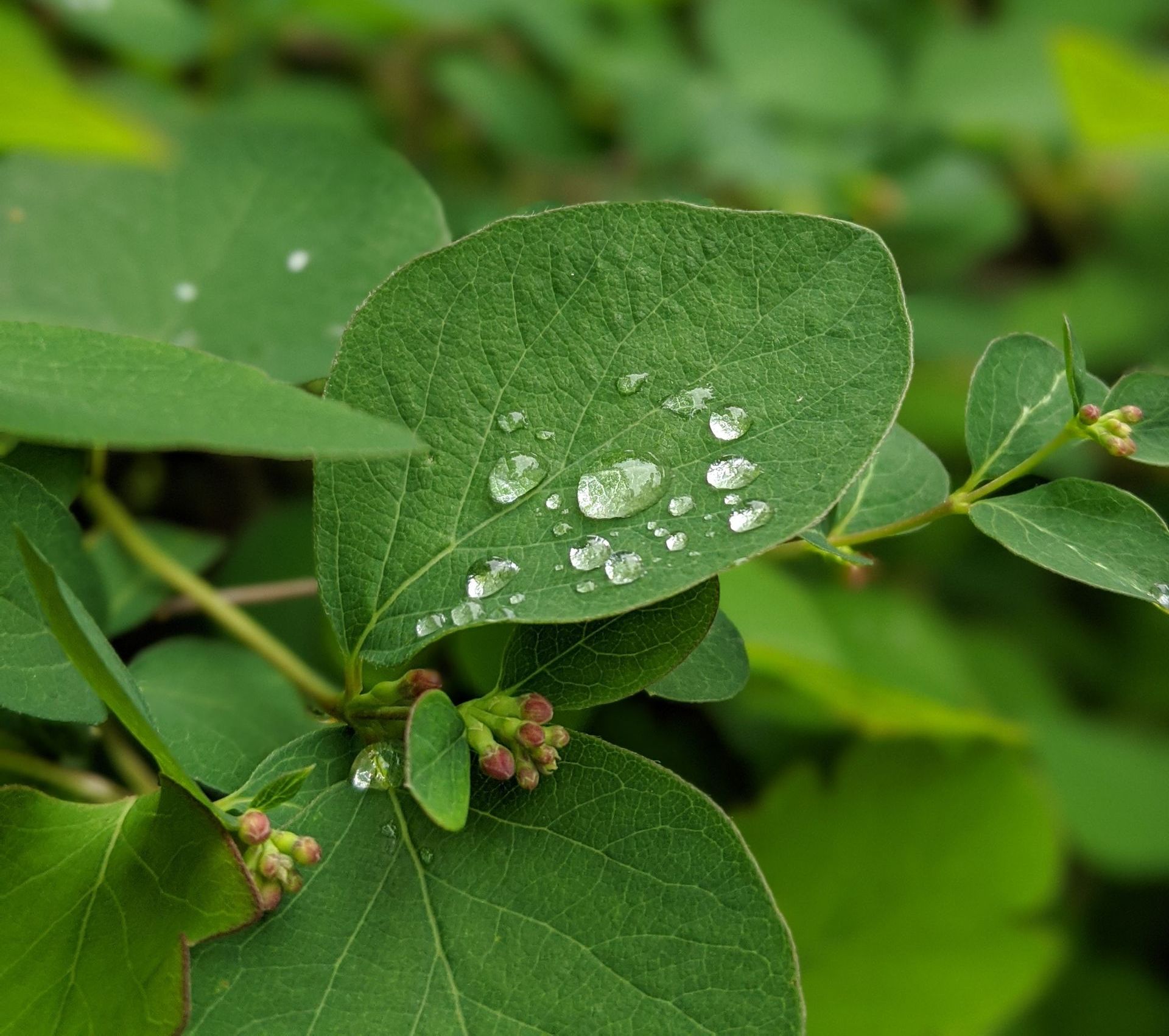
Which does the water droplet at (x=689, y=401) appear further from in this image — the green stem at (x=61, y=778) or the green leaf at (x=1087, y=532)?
the green stem at (x=61, y=778)

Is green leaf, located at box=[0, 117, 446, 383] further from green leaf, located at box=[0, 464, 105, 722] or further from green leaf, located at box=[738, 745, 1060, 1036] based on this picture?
green leaf, located at box=[738, 745, 1060, 1036]

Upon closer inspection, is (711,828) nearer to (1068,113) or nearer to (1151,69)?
(1068,113)

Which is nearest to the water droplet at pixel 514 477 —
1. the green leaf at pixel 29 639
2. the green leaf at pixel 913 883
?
the green leaf at pixel 29 639

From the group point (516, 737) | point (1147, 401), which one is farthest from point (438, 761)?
point (1147, 401)

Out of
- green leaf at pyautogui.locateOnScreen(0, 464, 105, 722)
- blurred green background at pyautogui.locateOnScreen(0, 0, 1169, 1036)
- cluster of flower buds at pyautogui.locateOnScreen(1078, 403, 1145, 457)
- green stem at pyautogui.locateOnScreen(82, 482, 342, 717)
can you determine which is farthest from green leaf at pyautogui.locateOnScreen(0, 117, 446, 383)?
cluster of flower buds at pyautogui.locateOnScreen(1078, 403, 1145, 457)

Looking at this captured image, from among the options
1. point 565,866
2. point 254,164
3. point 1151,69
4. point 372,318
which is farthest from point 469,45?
point 565,866

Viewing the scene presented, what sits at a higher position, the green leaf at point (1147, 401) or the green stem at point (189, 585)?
the green leaf at point (1147, 401)

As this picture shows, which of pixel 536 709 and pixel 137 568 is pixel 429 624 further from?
pixel 137 568
